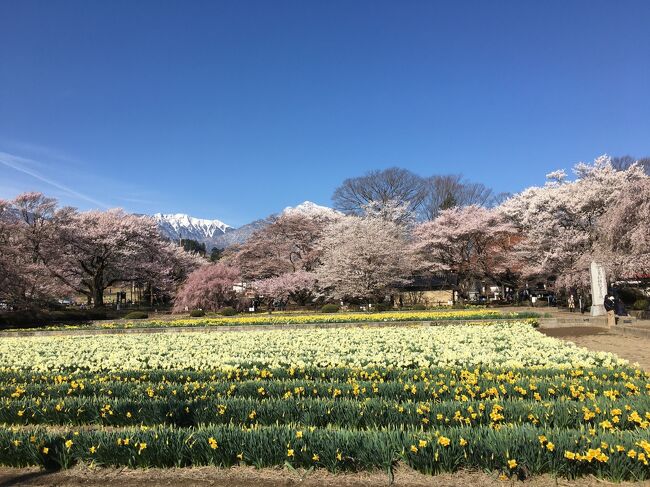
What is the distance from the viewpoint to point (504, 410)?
16.5 feet

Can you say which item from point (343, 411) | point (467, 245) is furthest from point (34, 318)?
point (467, 245)

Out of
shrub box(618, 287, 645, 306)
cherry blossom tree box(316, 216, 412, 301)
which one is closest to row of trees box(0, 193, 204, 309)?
cherry blossom tree box(316, 216, 412, 301)

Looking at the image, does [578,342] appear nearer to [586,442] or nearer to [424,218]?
[586,442]

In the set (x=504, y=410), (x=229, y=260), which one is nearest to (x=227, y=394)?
(x=504, y=410)

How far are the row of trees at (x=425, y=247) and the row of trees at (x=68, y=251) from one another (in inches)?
334

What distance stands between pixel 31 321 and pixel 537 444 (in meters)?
28.3

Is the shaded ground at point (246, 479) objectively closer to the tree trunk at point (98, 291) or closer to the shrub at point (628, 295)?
the shrub at point (628, 295)

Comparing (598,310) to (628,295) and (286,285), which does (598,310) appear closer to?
(628,295)

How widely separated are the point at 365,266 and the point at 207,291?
11948 millimetres

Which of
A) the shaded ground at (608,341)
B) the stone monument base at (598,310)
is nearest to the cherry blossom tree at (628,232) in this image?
the stone monument base at (598,310)

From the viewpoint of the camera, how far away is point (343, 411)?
17.6 feet

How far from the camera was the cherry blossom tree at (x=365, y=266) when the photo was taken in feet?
108

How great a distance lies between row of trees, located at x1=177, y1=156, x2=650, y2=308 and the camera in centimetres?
2970

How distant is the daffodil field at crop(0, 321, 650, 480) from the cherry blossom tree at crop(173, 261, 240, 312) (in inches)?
954
